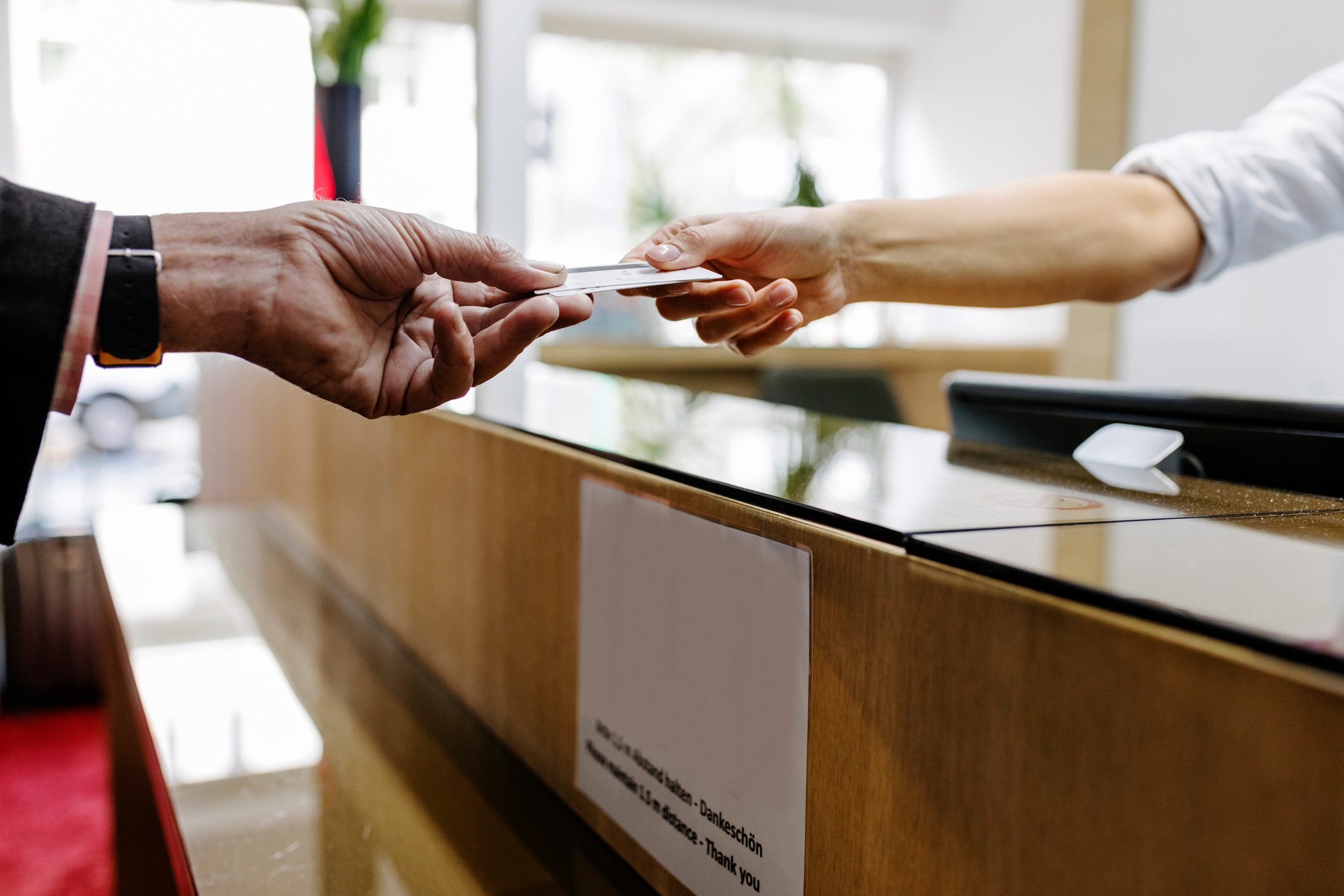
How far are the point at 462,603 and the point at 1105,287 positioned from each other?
2.37 ft

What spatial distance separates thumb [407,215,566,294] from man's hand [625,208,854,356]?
113mm

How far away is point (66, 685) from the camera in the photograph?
9.93ft

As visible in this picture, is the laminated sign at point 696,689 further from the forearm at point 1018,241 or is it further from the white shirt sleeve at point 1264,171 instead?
the white shirt sleeve at point 1264,171

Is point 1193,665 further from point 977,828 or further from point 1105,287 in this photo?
point 1105,287

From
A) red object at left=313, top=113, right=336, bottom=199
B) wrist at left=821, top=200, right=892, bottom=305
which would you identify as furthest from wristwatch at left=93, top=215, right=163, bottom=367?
red object at left=313, top=113, right=336, bottom=199

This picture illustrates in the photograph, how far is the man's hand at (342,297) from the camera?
0.63 metres

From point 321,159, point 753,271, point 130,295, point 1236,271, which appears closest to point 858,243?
point 753,271

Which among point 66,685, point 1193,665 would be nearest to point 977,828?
point 1193,665

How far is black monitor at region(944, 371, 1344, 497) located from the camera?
0.70 metres

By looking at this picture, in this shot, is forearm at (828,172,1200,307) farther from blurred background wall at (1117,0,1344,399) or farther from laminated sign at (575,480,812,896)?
blurred background wall at (1117,0,1344,399)

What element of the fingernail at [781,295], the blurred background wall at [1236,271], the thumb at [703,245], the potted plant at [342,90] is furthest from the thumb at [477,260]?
the blurred background wall at [1236,271]

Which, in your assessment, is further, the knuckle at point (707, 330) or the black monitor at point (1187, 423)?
the knuckle at point (707, 330)

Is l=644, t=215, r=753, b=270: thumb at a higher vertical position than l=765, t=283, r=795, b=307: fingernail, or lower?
higher

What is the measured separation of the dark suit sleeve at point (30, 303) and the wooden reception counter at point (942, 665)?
31 centimetres
